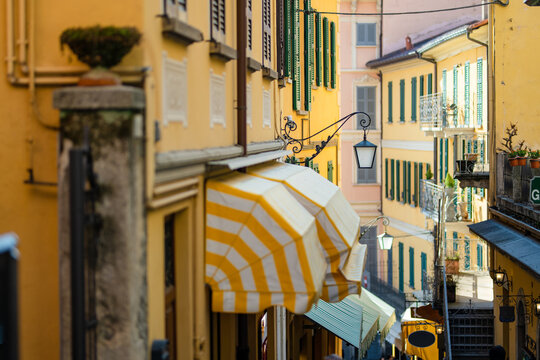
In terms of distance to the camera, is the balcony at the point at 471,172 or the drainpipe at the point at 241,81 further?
the balcony at the point at 471,172

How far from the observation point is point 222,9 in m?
9.03

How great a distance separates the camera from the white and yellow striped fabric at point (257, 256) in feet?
24.7

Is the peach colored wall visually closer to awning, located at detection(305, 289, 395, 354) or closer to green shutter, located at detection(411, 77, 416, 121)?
green shutter, located at detection(411, 77, 416, 121)

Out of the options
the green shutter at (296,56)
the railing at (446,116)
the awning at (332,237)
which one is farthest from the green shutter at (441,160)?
the awning at (332,237)

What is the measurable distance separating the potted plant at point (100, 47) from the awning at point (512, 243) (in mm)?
7600

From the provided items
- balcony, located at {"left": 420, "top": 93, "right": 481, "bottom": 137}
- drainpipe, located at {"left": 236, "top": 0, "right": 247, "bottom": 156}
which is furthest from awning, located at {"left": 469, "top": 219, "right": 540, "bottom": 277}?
balcony, located at {"left": 420, "top": 93, "right": 481, "bottom": 137}

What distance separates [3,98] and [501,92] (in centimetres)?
1482

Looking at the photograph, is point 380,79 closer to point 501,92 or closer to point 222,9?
point 501,92

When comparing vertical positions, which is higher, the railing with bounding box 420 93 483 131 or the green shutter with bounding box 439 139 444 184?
the railing with bounding box 420 93 483 131

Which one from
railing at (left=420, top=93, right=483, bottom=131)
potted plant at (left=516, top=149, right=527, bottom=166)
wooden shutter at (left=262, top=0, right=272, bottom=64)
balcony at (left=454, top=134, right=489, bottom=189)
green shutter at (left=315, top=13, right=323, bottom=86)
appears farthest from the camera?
railing at (left=420, top=93, right=483, bottom=131)

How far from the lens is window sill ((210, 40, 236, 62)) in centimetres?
837

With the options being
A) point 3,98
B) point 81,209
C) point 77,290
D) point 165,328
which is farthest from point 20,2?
point 165,328

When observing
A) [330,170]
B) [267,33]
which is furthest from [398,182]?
[267,33]

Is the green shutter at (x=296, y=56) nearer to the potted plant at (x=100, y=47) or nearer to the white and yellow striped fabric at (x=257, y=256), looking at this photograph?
the white and yellow striped fabric at (x=257, y=256)
